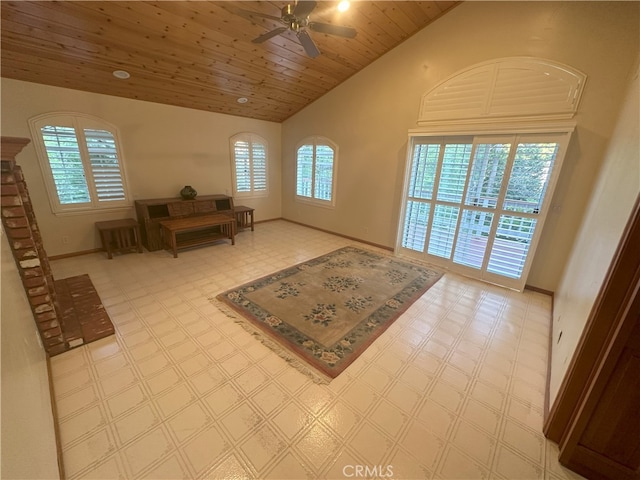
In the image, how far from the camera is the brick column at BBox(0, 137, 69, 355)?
60.1 inches

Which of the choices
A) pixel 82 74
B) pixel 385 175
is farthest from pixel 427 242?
pixel 82 74

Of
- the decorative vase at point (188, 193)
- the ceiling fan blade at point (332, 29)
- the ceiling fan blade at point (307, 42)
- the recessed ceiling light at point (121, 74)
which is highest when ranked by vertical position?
the ceiling fan blade at point (332, 29)

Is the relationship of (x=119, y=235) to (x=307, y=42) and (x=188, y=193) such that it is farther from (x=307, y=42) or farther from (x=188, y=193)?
(x=307, y=42)

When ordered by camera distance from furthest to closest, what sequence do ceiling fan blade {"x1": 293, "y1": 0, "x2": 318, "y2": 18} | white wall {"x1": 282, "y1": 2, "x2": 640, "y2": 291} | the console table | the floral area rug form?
the console table, white wall {"x1": 282, "y1": 2, "x2": 640, "y2": 291}, the floral area rug, ceiling fan blade {"x1": 293, "y1": 0, "x2": 318, "y2": 18}

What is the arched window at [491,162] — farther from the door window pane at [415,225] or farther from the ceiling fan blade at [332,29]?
the ceiling fan blade at [332,29]

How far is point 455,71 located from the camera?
3.42 meters

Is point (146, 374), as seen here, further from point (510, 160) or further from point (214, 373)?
point (510, 160)

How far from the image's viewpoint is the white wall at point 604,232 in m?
1.47

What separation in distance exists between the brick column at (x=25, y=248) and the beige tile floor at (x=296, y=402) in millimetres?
234

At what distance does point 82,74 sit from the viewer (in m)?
3.16

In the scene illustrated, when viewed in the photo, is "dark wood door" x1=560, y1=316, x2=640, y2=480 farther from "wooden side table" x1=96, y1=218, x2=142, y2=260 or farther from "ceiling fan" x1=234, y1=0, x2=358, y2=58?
"wooden side table" x1=96, y1=218, x2=142, y2=260

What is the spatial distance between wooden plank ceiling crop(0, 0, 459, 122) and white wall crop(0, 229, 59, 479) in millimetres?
2593

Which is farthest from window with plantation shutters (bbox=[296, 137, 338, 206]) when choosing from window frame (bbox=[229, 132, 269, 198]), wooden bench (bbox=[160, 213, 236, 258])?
wooden bench (bbox=[160, 213, 236, 258])

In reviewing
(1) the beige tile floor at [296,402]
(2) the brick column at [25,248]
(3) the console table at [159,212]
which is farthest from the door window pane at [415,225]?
(2) the brick column at [25,248]
